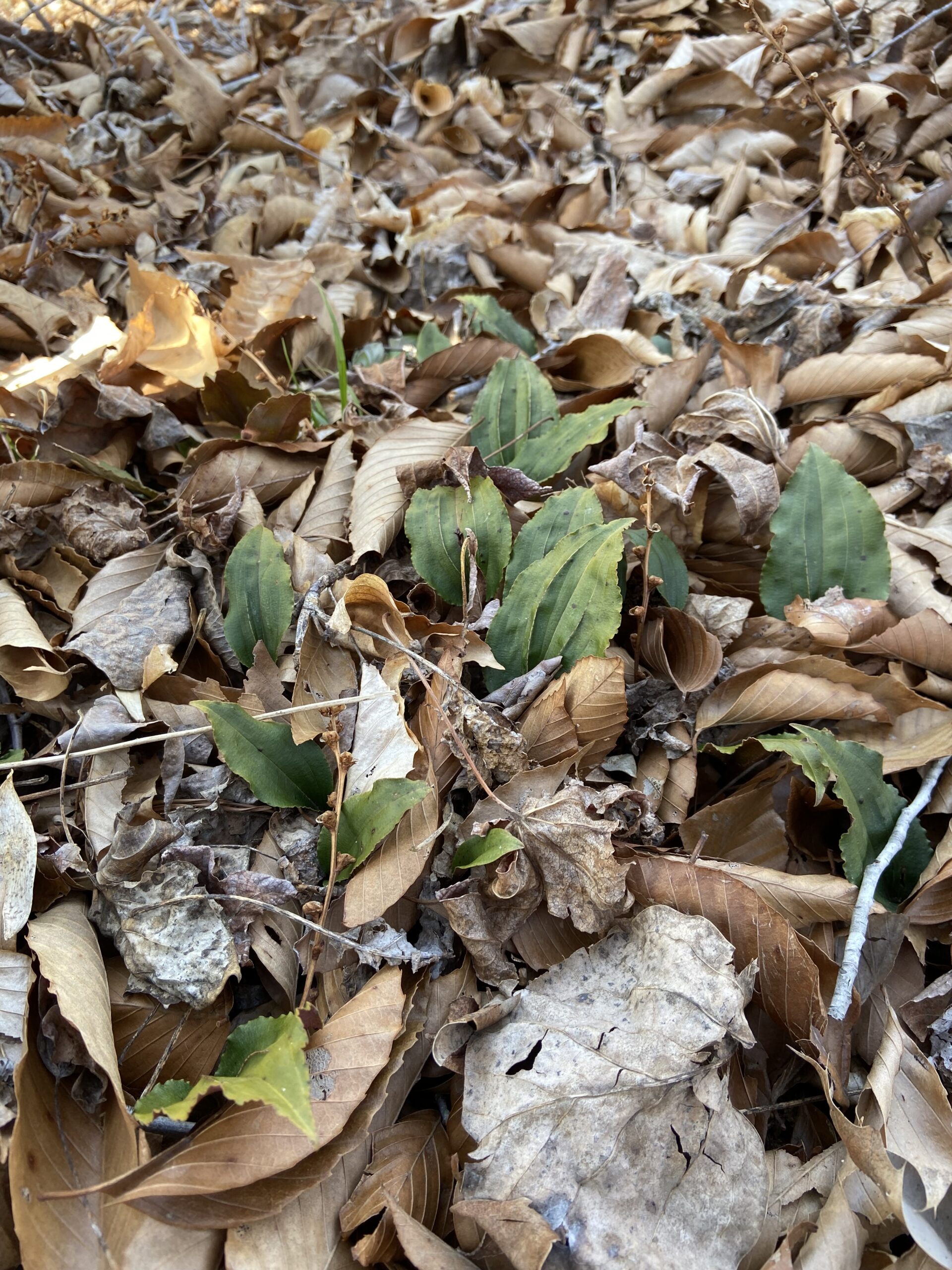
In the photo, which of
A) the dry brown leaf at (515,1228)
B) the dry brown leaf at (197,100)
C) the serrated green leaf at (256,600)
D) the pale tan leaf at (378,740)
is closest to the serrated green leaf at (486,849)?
the pale tan leaf at (378,740)

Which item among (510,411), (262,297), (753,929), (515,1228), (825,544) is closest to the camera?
(515,1228)

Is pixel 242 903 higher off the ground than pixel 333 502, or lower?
lower

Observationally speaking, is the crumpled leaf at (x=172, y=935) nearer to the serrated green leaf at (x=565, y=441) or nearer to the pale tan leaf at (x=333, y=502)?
the pale tan leaf at (x=333, y=502)

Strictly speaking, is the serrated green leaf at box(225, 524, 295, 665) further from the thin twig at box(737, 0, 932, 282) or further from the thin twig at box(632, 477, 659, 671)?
the thin twig at box(737, 0, 932, 282)

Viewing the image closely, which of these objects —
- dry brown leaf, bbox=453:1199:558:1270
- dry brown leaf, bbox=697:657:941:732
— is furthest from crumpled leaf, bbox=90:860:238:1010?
dry brown leaf, bbox=697:657:941:732

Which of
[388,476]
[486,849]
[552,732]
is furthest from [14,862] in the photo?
[388,476]

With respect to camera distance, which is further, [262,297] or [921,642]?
[262,297]

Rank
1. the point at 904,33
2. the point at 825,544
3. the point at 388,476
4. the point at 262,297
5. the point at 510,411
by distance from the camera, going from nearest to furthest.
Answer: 1. the point at 825,544
2. the point at 388,476
3. the point at 510,411
4. the point at 262,297
5. the point at 904,33

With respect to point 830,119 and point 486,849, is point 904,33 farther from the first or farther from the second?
point 486,849
